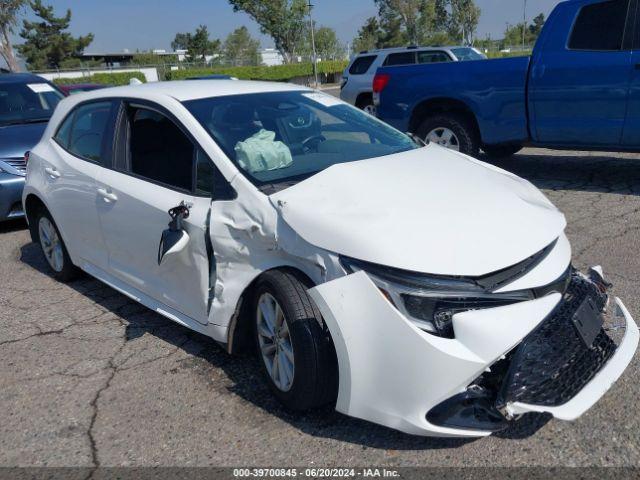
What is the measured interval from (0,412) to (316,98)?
2.70 meters

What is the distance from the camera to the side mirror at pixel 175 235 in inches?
128

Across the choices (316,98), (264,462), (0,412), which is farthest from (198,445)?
(316,98)

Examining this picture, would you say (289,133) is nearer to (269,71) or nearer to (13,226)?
(13,226)

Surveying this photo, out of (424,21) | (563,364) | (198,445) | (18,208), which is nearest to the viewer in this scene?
(563,364)

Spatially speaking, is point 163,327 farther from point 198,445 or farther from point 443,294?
point 443,294

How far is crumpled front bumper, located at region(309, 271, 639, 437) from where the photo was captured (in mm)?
2385

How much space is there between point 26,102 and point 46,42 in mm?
62079

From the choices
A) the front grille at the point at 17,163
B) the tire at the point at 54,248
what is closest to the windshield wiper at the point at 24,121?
the front grille at the point at 17,163

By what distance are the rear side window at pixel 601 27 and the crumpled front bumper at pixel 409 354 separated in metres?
4.98

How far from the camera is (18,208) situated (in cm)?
679

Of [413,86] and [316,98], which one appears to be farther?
[413,86]

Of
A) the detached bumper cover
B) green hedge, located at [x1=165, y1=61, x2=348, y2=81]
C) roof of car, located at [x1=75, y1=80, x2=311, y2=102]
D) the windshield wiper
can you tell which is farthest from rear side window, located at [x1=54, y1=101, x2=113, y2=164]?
green hedge, located at [x1=165, y1=61, x2=348, y2=81]

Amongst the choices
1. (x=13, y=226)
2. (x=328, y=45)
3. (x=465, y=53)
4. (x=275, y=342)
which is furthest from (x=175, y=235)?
(x=328, y=45)

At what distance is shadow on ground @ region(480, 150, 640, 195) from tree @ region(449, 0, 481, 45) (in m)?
59.4
